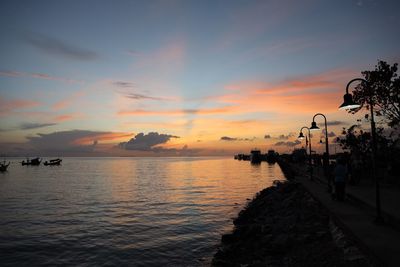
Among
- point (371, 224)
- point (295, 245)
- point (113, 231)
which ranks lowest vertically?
point (113, 231)

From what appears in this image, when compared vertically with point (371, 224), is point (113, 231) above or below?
below

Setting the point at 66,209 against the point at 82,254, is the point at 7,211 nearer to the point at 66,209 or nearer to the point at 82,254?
the point at 66,209

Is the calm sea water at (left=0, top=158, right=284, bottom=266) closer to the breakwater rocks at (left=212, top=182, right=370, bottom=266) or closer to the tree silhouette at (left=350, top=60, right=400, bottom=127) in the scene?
the breakwater rocks at (left=212, top=182, right=370, bottom=266)

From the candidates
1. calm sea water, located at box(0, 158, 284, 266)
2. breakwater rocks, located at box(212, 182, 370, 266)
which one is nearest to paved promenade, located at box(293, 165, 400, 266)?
breakwater rocks, located at box(212, 182, 370, 266)

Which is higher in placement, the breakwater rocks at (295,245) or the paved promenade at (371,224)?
the paved promenade at (371,224)

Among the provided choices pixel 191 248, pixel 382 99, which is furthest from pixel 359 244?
pixel 382 99

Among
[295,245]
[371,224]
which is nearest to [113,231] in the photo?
[295,245]

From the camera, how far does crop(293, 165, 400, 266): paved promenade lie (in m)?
7.82

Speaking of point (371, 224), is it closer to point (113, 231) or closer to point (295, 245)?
point (295, 245)

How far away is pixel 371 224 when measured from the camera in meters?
10.8

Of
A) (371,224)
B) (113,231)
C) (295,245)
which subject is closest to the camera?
(371,224)

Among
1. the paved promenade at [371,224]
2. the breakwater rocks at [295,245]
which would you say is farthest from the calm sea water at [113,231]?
the paved promenade at [371,224]

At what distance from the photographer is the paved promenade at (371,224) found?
782 cm

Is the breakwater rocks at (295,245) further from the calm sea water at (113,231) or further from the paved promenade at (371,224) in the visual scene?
the calm sea water at (113,231)
